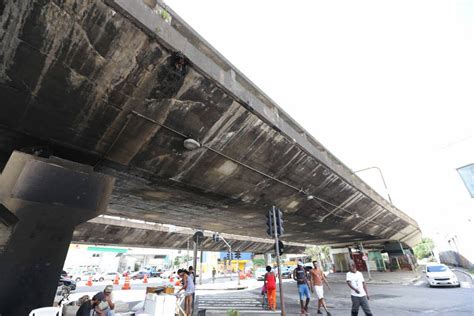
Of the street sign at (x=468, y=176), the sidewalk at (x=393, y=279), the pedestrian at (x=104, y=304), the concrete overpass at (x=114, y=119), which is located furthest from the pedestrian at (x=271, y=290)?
the street sign at (x=468, y=176)

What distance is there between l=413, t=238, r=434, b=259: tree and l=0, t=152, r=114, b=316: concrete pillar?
3041 inches

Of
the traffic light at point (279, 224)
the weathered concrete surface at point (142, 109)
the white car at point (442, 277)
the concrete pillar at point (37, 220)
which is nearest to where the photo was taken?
the weathered concrete surface at point (142, 109)

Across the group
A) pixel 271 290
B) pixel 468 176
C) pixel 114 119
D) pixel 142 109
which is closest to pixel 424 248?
pixel 468 176

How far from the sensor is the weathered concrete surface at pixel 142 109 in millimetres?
3885

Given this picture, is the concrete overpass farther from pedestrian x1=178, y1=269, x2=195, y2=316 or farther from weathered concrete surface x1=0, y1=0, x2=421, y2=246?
pedestrian x1=178, y1=269, x2=195, y2=316

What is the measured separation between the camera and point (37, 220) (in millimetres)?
4996

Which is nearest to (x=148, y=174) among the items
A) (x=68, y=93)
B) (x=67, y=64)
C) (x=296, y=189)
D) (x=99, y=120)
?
(x=99, y=120)

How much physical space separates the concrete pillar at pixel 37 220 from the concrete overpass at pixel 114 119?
0.08ft

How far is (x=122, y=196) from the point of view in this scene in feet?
31.7

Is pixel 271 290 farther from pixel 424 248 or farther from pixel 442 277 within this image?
pixel 424 248

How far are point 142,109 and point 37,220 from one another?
3149 mm

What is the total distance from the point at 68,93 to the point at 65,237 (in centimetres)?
316

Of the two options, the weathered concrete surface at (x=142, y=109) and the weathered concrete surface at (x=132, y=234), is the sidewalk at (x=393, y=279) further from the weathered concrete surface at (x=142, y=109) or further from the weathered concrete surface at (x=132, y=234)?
the weathered concrete surface at (x=142, y=109)

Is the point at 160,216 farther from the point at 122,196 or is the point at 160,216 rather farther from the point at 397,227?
the point at 397,227
